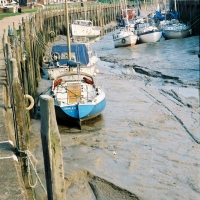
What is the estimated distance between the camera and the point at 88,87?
15523mm

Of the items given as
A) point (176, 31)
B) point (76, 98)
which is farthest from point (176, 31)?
point (76, 98)

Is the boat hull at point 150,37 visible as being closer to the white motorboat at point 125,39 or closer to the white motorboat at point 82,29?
the white motorboat at point 125,39

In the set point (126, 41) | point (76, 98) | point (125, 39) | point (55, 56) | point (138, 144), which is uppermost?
point (55, 56)

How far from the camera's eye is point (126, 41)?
37.9 metres

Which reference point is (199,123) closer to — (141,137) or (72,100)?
(141,137)

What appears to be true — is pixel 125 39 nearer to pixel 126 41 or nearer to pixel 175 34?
pixel 126 41

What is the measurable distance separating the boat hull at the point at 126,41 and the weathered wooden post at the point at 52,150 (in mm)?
34071

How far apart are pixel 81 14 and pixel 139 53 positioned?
24.6 meters

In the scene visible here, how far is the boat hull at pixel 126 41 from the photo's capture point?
37.8 m

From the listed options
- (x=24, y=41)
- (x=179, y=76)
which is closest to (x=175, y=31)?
(x=179, y=76)

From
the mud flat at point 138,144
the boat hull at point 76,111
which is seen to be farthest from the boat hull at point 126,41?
the boat hull at point 76,111

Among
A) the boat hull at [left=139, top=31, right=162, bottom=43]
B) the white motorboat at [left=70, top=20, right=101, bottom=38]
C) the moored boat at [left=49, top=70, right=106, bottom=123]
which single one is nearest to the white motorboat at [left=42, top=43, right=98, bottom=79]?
the moored boat at [left=49, top=70, right=106, bottom=123]

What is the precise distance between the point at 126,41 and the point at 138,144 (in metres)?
26.4

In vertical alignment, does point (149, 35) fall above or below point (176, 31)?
below
